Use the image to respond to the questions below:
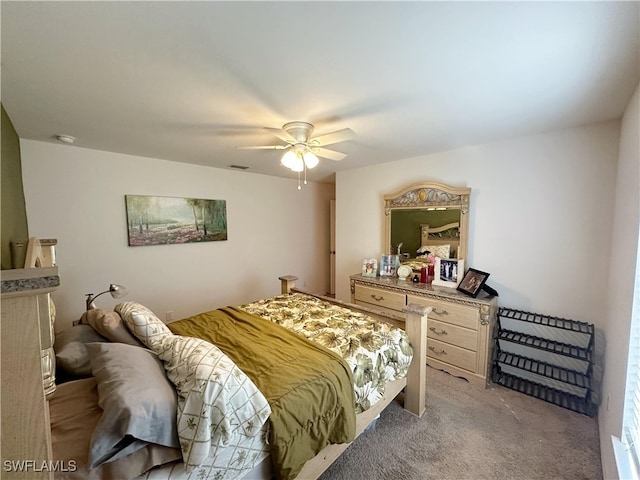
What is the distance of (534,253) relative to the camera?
248cm

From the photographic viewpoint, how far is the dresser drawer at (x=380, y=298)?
A: 2969 mm

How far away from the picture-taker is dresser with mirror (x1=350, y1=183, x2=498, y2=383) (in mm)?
2457

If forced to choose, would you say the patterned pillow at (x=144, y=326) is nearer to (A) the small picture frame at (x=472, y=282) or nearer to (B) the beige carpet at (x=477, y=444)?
(B) the beige carpet at (x=477, y=444)

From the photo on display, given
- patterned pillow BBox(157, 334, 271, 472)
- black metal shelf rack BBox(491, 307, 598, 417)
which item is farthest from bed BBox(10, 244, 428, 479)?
black metal shelf rack BBox(491, 307, 598, 417)

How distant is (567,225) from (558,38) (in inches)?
71.1

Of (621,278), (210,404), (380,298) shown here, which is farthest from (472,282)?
(210,404)

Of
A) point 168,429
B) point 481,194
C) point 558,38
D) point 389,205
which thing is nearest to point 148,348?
point 168,429

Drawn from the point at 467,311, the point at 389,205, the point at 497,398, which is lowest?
the point at 497,398

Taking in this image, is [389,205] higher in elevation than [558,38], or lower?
lower

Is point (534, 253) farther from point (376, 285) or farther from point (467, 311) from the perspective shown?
point (376, 285)

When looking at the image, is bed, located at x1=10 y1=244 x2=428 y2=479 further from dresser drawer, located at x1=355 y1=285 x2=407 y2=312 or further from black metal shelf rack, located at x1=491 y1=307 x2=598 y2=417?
black metal shelf rack, located at x1=491 y1=307 x2=598 y2=417

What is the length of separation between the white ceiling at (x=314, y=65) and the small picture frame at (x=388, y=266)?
171 cm

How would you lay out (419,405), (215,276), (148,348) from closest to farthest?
→ (148,348) → (419,405) → (215,276)

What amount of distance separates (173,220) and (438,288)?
3309 millimetres
